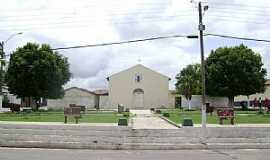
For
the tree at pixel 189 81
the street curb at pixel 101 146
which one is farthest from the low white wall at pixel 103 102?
the street curb at pixel 101 146

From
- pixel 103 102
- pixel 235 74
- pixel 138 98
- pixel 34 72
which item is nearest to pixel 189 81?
pixel 138 98

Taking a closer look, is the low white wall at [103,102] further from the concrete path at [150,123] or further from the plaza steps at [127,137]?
the plaza steps at [127,137]

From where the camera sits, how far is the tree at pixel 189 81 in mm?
72625

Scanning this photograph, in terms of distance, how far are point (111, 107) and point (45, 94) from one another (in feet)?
48.4

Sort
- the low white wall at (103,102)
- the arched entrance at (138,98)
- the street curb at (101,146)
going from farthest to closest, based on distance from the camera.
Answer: the low white wall at (103,102) < the arched entrance at (138,98) < the street curb at (101,146)

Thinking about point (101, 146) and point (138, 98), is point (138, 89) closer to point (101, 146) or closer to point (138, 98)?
point (138, 98)

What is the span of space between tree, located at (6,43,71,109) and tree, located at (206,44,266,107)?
19.3m

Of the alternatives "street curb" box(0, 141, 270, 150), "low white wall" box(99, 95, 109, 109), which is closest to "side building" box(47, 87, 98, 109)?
"low white wall" box(99, 95, 109, 109)

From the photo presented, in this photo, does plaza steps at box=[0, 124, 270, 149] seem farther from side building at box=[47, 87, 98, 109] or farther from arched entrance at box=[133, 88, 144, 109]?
side building at box=[47, 87, 98, 109]

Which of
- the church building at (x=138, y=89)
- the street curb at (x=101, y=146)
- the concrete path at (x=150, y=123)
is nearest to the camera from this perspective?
the street curb at (x=101, y=146)

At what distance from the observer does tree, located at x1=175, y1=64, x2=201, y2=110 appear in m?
72.6

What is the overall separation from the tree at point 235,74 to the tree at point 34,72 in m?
19.3

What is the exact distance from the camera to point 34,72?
57281 millimetres

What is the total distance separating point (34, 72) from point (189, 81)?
26.4 meters
